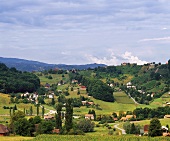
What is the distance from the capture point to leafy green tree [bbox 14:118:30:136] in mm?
104000

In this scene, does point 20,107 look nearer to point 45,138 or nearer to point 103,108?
point 103,108

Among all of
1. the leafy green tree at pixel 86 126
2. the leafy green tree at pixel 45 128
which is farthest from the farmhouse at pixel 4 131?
the leafy green tree at pixel 86 126

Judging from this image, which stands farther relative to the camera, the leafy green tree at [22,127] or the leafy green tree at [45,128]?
the leafy green tree at [45,128]

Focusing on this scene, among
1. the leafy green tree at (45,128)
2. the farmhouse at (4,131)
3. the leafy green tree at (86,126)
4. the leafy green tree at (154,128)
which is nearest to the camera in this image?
the leafy green tree at (154,128)

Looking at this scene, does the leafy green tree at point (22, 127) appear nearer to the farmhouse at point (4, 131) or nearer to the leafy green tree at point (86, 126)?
the farmhouse at point (4, 131)

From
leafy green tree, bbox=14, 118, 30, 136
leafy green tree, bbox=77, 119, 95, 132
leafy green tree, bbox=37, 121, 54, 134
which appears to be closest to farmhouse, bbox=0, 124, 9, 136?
leafy green tree, bbox=14, 118, 30, 136

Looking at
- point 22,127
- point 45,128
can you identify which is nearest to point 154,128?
point 45,128

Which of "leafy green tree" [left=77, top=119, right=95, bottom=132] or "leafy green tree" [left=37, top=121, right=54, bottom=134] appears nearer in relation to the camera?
"leafy green tree" [left=37, top=121, right=54, bottom=134]

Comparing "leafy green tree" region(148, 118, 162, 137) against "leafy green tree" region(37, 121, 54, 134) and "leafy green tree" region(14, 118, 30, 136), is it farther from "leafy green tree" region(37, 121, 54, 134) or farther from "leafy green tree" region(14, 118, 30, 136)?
"leafy green tree" region(14, 118, 30, 136)

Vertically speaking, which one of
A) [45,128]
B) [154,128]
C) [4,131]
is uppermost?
[154,128]

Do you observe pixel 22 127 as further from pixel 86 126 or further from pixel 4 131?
pixel 86 126

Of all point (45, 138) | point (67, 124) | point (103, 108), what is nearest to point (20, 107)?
point (103, 108)

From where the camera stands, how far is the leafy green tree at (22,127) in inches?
4094

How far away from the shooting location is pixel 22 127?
105m
